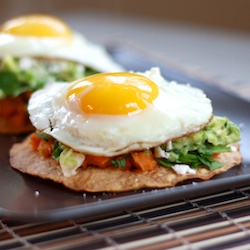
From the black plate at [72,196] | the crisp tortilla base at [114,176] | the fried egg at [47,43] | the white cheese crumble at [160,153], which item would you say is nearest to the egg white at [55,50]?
the fried egg at [47,43]

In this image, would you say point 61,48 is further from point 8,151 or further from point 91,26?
point 91,26

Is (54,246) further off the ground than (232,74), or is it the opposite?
(54,246)

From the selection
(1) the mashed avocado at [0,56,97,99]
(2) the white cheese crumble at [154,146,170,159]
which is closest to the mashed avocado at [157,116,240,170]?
(2) the white cheese crumble at [154,146,170,159]

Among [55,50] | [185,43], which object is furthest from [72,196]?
[185,43]

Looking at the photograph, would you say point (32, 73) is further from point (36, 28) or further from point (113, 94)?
point (113, 94)

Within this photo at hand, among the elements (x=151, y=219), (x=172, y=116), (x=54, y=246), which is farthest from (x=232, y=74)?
(x=54, y=246)

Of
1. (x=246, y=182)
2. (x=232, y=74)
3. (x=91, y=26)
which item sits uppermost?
(x=246, y=182)

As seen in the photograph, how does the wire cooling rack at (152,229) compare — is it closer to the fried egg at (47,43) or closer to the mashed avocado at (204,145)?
the mashed avocado at (204,145)
